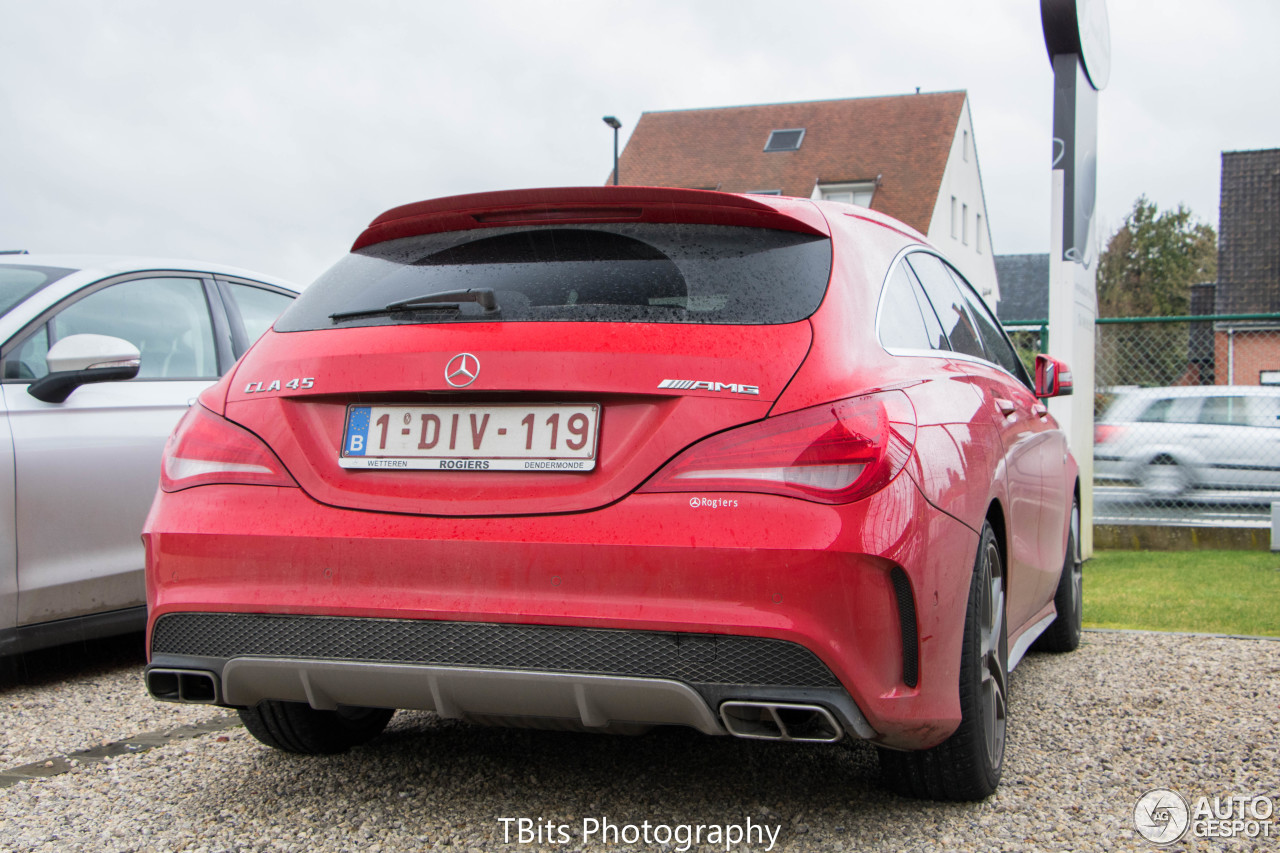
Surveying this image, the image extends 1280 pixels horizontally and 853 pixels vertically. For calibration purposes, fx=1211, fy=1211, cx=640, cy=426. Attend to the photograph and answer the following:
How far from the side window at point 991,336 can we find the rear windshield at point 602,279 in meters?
1.55

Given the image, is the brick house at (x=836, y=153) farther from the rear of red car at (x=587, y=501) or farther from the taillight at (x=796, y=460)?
the taillight at (x=796, y=460)

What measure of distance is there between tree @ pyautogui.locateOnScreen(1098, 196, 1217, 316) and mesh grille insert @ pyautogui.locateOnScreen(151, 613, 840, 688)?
186ft

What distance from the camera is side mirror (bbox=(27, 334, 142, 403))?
14.0 feet

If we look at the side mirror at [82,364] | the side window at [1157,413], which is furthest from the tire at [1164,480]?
the side mirror at [82,364]

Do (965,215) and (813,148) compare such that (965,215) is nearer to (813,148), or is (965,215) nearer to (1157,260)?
(813,148)

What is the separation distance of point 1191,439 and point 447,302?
10237mm

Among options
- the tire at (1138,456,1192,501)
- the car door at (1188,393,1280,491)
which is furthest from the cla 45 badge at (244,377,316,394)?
the car door at (1188,393,1280,491)

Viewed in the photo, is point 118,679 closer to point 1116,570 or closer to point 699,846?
point 699,846

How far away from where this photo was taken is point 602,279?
272cm

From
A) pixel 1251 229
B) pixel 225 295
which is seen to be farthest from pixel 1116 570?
pixel 1251 229

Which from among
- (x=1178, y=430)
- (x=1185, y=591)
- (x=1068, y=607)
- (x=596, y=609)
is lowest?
(x=1185, y=591)

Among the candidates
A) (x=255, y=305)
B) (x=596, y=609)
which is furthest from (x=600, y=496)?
(x=255, y=305)

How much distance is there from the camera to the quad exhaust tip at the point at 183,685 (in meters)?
2.72

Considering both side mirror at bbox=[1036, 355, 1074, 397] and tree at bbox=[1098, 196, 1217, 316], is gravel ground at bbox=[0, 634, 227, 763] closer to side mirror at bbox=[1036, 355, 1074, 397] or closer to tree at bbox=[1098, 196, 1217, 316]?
side mirror at bbox=[1036, 355, 1074, 397]
